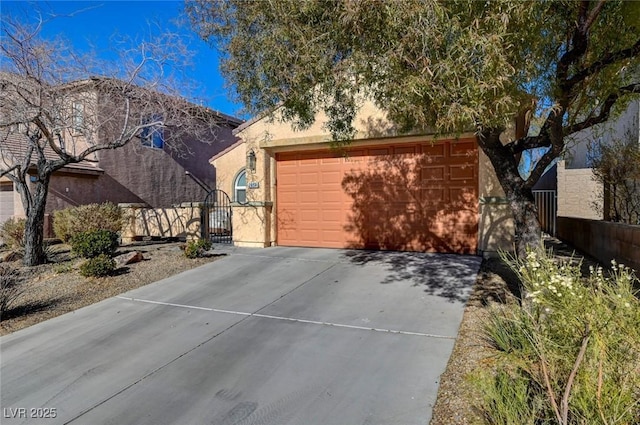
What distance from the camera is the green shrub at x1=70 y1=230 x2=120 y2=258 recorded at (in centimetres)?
848

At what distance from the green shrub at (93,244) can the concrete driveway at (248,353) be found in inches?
93.1

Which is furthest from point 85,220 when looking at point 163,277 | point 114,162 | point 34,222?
point 163,277

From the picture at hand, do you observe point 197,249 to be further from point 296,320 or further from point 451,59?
point 451,59

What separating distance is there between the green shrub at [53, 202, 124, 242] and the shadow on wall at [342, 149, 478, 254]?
7.64 metres

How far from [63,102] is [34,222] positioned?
9.89ft

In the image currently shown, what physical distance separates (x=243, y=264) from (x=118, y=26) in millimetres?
6324


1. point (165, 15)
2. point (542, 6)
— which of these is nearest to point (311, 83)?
point (542, 6)

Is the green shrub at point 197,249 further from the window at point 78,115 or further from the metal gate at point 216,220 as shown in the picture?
the window at point 78,115

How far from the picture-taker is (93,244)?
8.56 m

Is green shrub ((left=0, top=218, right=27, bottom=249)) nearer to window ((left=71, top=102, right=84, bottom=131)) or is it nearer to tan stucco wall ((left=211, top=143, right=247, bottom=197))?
window ((left=71, top=102, right=84, bottom=131))

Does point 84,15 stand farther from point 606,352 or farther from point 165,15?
point 606,352

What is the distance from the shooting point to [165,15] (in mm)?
7910

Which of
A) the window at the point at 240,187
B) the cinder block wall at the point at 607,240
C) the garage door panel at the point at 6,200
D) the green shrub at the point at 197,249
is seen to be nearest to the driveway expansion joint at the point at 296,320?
the green shrub at the point at 197,249

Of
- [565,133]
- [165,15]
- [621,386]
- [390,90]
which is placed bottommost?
[621,386]
